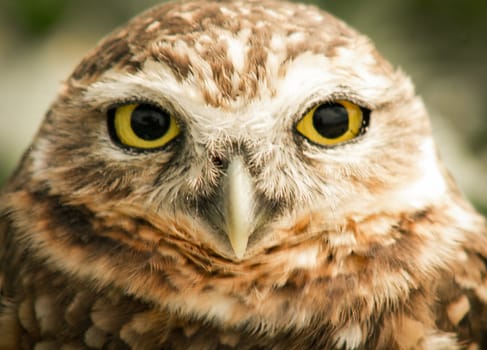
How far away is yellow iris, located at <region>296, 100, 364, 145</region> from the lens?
211 centimetres

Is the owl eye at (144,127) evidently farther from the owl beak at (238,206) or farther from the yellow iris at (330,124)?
the yellow iris at (330,124)

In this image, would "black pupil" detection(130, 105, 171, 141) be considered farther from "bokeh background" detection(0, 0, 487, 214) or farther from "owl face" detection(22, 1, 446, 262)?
"bokeh background" detection(0, 0, 487, 214)

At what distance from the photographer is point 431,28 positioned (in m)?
3.96


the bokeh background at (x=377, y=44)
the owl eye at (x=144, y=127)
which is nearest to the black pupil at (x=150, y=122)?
the owl eye at (x=144, y=127)

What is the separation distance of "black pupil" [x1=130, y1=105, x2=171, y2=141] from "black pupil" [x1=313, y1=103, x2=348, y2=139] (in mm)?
379

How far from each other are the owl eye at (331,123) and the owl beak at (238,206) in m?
0.20

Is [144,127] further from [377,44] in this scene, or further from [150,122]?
[377,44]

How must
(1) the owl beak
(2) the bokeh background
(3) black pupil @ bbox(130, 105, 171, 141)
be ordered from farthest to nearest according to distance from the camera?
(2) the bokeh background
(3) black pupil @ bbox(130, 105, 171, 141)
(1) the owl beak

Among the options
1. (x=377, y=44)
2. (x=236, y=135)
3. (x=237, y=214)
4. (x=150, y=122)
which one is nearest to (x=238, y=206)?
(x=237, y=214)

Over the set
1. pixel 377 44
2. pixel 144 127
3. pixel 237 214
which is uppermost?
pixel 377 44

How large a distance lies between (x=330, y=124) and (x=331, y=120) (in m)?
0.01

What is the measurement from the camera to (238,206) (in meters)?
2.00

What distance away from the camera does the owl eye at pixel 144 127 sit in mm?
2102

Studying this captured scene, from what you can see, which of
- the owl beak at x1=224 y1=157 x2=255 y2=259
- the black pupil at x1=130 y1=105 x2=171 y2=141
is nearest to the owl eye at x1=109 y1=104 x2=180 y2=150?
the black pupil at x1=130 y1=105 x2=171 y2=141
